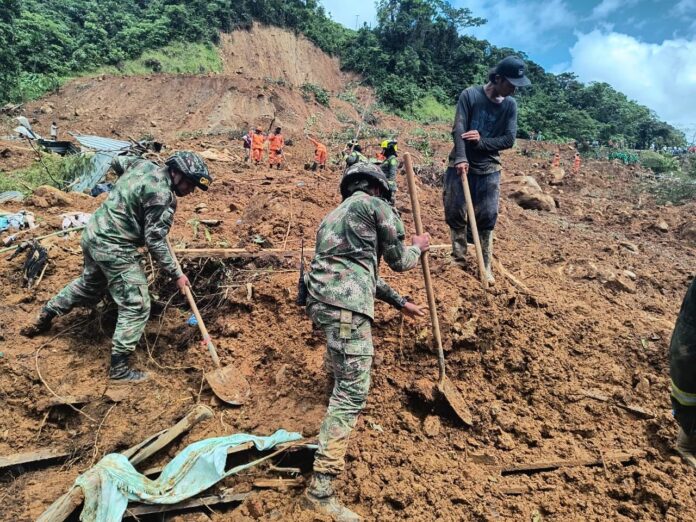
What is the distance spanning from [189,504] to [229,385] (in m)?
1.15

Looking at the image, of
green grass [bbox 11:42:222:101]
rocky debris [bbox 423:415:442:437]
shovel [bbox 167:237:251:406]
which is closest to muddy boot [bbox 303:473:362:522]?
rocky debris [bbox 423:415:442:437]

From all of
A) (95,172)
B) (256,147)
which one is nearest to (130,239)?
(95,172)

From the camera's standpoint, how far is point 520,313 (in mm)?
3846

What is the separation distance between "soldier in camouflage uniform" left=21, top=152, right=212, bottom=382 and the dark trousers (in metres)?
2.44

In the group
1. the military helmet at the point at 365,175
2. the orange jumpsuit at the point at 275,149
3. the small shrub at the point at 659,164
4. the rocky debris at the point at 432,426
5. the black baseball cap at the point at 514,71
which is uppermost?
the small shrub at the point at 659,164

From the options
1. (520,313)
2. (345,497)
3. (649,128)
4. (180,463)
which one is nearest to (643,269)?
(520,313)

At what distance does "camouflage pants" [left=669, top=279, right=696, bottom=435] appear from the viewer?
170 cm

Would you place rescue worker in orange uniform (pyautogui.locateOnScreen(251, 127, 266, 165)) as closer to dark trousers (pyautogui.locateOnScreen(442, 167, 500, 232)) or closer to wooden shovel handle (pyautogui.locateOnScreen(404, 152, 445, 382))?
dark trousers (pyautogui.locateOnScreen(442, 167, 500, 232))

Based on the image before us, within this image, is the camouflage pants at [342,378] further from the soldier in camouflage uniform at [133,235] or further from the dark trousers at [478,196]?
the dark trousers at [478,196]

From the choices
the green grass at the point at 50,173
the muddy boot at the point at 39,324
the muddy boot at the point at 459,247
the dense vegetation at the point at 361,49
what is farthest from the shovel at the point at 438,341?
the dense vegetation at the point at 361,49

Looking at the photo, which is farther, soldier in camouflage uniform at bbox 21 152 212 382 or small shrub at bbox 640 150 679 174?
small shrub at bbox 640 150 679 174

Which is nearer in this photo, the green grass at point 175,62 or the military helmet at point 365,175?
the military helmet at point 365,175

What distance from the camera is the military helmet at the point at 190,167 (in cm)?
343

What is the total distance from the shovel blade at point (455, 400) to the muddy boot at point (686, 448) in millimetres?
1227
